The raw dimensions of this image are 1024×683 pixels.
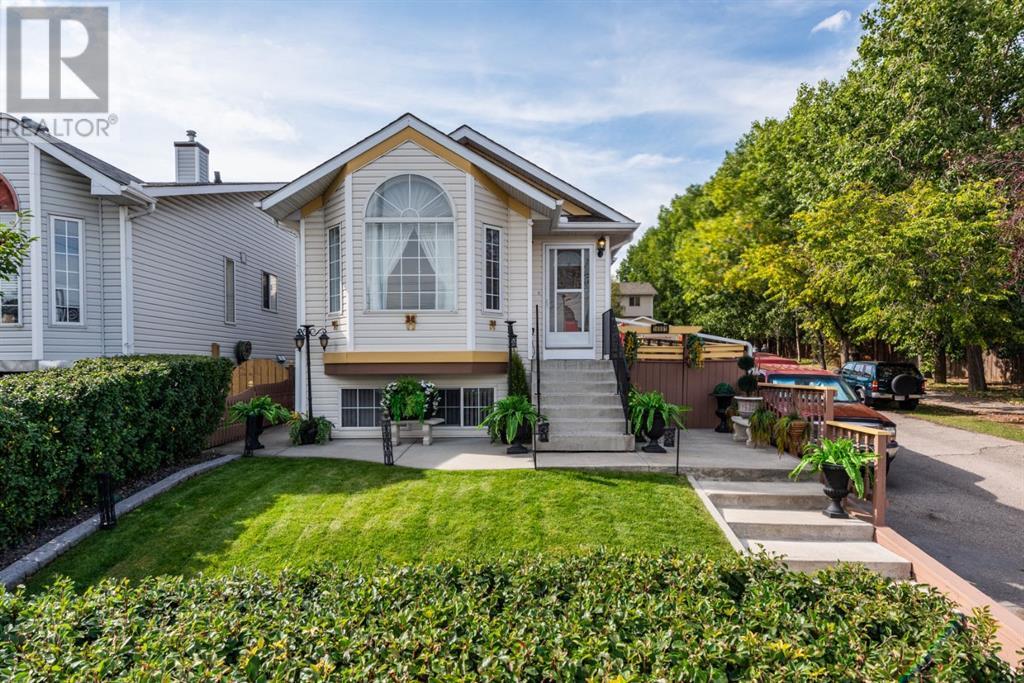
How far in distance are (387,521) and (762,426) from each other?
6275mm

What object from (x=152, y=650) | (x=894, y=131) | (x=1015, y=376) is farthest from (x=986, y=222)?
(x=152, y=650)

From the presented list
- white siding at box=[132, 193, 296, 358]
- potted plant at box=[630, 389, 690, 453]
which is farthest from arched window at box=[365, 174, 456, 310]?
white siding at box=[132, 193, 296, 358]

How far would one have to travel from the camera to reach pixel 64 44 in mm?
10148

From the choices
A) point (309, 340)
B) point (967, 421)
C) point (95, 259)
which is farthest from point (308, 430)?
point (967, 421)

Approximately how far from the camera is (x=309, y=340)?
10.4 metres

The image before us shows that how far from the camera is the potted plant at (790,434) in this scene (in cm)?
800

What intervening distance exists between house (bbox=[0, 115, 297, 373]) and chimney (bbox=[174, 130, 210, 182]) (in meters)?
2.32

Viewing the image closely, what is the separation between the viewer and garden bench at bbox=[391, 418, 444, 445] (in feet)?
31.6

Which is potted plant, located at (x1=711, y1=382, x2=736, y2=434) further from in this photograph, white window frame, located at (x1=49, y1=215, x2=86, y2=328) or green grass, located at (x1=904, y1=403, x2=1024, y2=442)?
white window frame, located at (x1=49, y1=215, x2=86, y2=328)

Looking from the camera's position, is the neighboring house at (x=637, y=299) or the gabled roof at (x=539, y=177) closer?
the gabled roof at (x=539, y=177)

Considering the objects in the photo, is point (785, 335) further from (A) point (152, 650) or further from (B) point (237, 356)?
(A) point (152, 650)

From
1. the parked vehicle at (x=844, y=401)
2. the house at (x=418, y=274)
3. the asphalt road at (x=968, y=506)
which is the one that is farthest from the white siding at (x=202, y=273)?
the asphalt road at (x=968, y=506)

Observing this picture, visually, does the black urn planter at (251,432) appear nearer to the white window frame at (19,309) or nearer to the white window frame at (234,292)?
the white window frame at (19,309)

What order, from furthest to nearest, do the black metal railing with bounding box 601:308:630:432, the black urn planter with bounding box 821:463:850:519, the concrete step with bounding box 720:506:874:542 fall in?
the black metal railing with bounding box 601:308:630:432 → the black urn planter with bounding box 821:463:850:519 → the concrete step with bounding box 720:506:874:542
